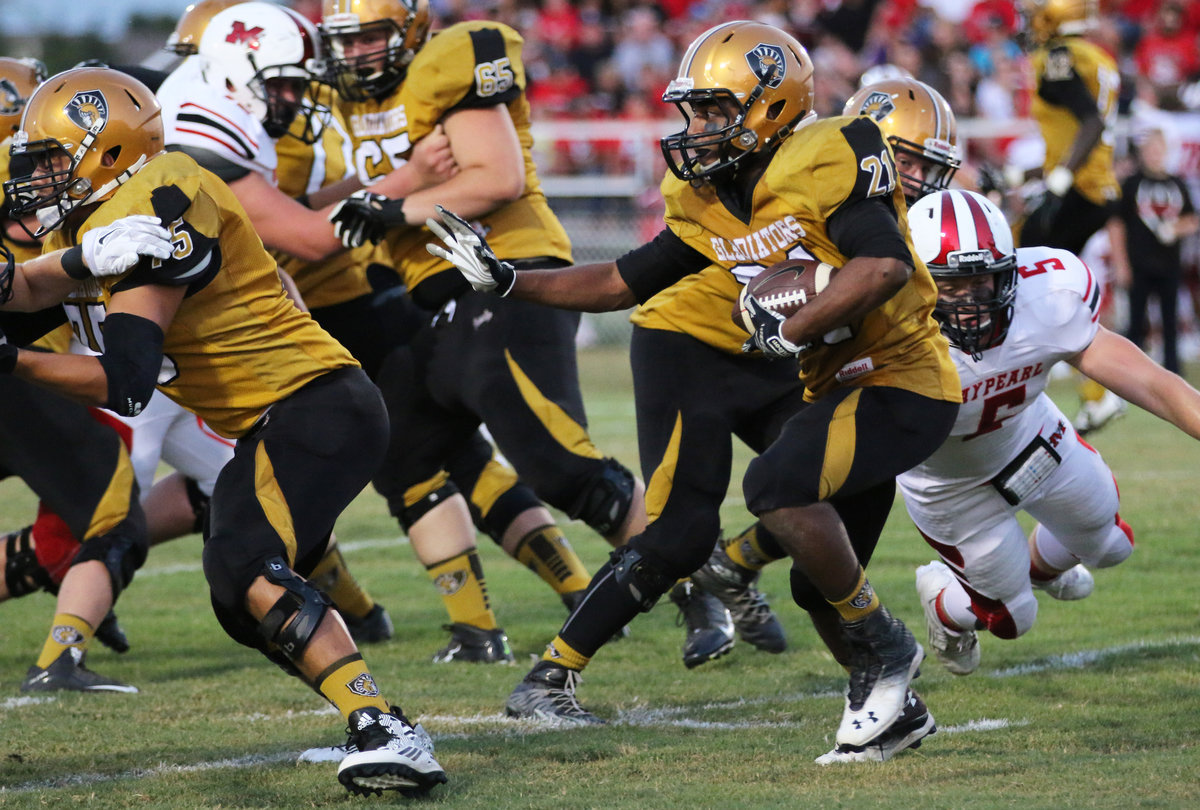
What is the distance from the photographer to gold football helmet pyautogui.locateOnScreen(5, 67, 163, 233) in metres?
3.45

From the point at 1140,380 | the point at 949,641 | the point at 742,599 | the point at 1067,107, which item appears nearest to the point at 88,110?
the point at 742,599

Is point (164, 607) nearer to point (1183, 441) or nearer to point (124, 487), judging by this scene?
point (124, 487)

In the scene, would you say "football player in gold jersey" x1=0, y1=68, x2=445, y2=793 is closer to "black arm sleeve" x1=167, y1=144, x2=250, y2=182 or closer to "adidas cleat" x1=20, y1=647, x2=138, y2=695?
"adidas cleat" x1=20, y1=647, x2=138, y2=695

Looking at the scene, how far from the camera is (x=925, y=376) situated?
11.7 ft

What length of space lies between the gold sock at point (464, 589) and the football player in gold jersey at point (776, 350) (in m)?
0.92

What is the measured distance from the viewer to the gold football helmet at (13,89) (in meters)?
5.24

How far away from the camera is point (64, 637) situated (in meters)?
4.48

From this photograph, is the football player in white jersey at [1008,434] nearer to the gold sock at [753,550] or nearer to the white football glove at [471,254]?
the gold sock at [753,550]

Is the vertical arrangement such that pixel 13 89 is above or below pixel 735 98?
above

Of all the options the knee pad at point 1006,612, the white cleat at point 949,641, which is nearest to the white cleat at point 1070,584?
the knee pad at point 1006,612

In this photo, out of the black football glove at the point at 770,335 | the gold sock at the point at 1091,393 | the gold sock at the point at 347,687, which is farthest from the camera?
the gold sock at the point at 1091,393

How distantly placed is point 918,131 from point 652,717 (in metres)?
2.14

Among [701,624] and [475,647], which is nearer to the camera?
[701,624]

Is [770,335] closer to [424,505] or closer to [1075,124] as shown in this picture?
[424,505]
